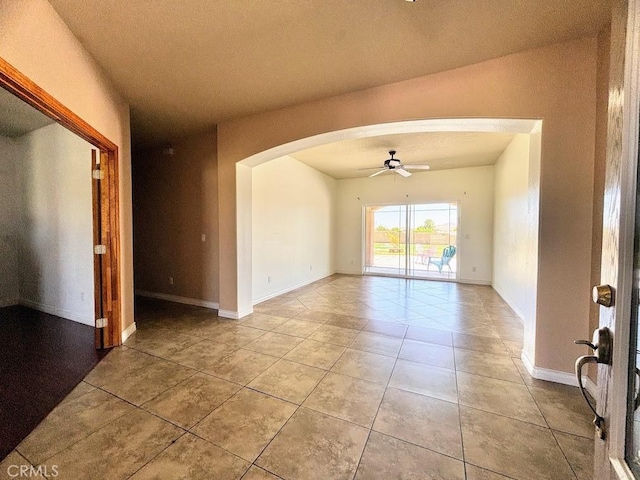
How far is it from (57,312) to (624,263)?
221 inches

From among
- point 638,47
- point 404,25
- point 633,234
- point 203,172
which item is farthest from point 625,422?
point 203,172

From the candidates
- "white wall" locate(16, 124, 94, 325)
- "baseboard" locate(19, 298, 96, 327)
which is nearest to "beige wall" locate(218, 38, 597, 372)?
"white wall" locate(16, 124, 94, 325)

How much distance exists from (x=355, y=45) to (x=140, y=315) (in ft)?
14.8

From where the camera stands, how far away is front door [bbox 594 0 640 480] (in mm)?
636

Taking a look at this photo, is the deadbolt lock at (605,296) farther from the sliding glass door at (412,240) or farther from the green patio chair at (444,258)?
the green patio chair at (444,258)

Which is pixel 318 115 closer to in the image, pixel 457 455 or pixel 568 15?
pixel 568 15

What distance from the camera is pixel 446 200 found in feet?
21.9

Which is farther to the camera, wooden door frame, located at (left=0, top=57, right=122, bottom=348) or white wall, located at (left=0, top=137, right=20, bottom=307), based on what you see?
white wall, located at (left=0, top=137, right=20, bottom=307)

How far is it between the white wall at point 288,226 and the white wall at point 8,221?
369cm

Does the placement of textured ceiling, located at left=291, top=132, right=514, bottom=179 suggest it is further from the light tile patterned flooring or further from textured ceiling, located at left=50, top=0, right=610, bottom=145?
the light tile patterned flooring

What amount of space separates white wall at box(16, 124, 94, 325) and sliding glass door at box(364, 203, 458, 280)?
6.26m

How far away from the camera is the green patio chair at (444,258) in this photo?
6.86 meters

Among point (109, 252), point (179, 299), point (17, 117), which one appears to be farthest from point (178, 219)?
point (17, 117)

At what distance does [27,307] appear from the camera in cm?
411
